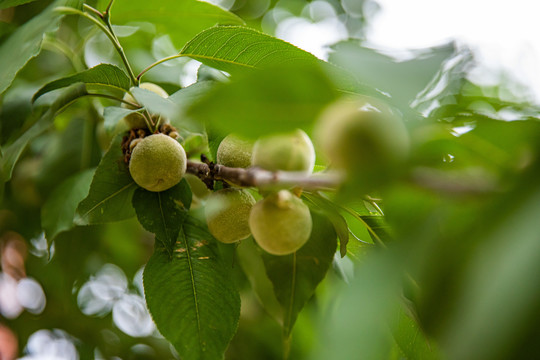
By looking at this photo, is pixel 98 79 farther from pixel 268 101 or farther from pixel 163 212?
pixel 268 101

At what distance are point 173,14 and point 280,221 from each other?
0.87 metres

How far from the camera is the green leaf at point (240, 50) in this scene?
0.80 m

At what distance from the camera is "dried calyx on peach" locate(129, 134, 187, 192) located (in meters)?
0.76

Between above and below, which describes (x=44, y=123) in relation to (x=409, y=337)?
above

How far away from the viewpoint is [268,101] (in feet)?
1.31

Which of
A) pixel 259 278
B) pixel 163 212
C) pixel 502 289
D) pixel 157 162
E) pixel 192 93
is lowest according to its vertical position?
pixel 259 278

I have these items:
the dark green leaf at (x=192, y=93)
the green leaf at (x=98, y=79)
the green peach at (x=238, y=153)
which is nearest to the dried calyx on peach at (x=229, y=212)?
the green peach at (x=238, y=153)

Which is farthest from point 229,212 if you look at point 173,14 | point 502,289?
point 173,14

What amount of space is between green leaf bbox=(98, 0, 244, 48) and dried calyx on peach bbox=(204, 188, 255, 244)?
1.91ft

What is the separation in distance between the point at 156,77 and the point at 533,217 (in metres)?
1.11

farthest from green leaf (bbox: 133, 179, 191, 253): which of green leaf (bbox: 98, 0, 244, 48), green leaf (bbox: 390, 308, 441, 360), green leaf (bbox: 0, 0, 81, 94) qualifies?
green leaf (bbox: 98, 0, 244, 48)

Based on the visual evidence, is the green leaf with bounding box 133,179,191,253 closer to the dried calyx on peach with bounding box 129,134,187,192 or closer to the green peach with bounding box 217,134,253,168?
the dried calyx on peach with bounding box 129,134,187,192

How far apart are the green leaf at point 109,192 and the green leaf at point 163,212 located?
6cm

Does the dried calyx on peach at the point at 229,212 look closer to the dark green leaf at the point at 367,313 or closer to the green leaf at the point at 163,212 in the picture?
the green leaf at the point at 163,212
